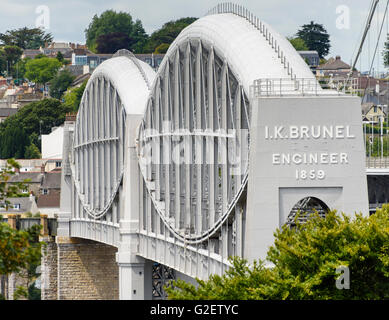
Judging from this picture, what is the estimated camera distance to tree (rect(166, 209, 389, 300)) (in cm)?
3509

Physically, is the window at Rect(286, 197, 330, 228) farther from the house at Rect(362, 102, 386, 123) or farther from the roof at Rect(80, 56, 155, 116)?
the house at Rect(362, 102, 386, 123)

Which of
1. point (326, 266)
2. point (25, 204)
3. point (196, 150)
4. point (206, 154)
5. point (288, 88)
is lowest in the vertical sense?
point (326, 266)

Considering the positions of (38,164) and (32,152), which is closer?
(38,164)

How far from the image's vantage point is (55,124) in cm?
17775

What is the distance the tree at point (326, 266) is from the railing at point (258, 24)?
8214 millimetres

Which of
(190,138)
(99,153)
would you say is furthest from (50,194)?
(190,138)

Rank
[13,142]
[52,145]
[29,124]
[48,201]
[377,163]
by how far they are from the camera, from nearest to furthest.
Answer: [377,163] < [48,201] < [52,145] < [13,142] < [29,124]

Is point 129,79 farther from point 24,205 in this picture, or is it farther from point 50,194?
point 50,194

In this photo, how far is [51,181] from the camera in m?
150

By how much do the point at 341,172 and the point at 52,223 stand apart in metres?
58.5

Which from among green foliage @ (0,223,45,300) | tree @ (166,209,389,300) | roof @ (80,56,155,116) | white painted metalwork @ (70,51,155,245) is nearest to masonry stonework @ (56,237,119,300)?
white painted metalwork @ (70,51,155,245)

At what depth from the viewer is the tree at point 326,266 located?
3509 cm

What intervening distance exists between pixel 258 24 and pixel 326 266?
15181 mm
